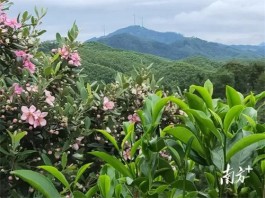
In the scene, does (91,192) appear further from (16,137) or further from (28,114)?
(28,114)

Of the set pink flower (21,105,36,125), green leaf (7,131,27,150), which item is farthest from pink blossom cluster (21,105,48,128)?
green leaf (7,131,27,150)

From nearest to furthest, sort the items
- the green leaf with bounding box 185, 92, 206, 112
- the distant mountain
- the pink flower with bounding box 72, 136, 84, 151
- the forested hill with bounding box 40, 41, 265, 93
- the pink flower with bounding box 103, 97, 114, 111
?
1. the green leaf with bounding box 185, 92, 206, 112
2. the pink flower with bounding box 72, 136, 84, 151
3. the pink flower with bounding box 103, 97, 114, 111
4. the forested hill with bounding box 40, 41, 265, 93
5. the distant mountain

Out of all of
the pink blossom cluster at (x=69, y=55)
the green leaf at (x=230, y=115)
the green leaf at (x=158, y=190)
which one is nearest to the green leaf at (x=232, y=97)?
the green leaf at (x=230, y=115)

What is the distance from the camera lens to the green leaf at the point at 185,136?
3.08 feet

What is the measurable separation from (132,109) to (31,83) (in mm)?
474

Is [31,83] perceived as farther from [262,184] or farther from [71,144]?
[262,184]

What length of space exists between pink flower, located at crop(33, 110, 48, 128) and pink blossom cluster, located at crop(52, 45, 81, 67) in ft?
1.38

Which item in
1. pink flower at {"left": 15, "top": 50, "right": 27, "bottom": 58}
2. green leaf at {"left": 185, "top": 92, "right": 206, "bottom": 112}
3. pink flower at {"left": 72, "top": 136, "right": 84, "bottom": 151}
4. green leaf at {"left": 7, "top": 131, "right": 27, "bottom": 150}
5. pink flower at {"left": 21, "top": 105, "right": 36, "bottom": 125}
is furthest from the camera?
pink flower at {"left": 15, "top": 50, "right": 27, "bottom": 58}

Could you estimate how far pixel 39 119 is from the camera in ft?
6.19

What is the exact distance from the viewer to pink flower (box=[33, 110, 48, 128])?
1873 mm

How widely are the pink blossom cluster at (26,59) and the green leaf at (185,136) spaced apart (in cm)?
138

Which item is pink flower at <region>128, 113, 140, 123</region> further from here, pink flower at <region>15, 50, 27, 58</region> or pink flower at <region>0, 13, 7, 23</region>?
pink flower at <region>0, 13, 7, 23</region>

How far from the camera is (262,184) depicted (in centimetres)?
96

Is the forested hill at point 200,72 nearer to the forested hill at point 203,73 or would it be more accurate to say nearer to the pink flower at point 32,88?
the forested hill at point 203,73
